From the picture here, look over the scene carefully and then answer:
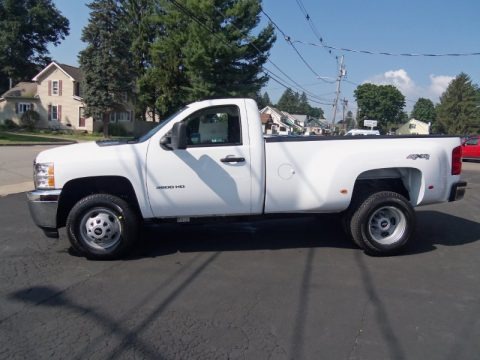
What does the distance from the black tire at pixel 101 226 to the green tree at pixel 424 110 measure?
144183 mm

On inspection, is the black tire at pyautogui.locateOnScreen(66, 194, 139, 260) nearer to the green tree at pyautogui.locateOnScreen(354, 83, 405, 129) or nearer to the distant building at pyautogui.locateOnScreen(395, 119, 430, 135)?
the green tree at pyautogui.locateOnScreen(354, 83, 405, 129)

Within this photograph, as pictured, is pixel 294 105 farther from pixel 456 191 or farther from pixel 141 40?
pixel 456 191

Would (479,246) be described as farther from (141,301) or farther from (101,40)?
(101,40)

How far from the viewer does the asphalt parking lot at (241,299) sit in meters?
3.49

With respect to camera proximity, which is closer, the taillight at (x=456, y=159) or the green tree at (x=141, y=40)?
the taillight at (x=456, y=159)

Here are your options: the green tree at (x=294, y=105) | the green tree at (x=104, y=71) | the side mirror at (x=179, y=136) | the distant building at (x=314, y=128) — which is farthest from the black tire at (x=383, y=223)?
the green tree at (x=294, y=105)

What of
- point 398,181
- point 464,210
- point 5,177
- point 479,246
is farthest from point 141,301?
point 5,177

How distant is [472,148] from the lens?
2564 centimetres

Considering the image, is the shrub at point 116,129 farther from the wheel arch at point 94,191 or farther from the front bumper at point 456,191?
the front bumper at point 456,191

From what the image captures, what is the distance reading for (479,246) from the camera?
6508 mm

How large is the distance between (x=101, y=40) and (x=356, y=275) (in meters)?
43.6

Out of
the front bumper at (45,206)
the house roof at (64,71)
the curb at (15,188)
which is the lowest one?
the curb at (15,188)

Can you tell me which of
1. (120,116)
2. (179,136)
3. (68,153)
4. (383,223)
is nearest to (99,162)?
(68,153)

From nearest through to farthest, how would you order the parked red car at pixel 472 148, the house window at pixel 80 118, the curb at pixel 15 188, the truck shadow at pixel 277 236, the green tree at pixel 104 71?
1. the truck shadow at pixel 277 236
2. the curb at pixel 15 188
3. the parked red car at pixel 472 148
4. the green tree at pixel 104 71
5. the house window at pixel 80 118
